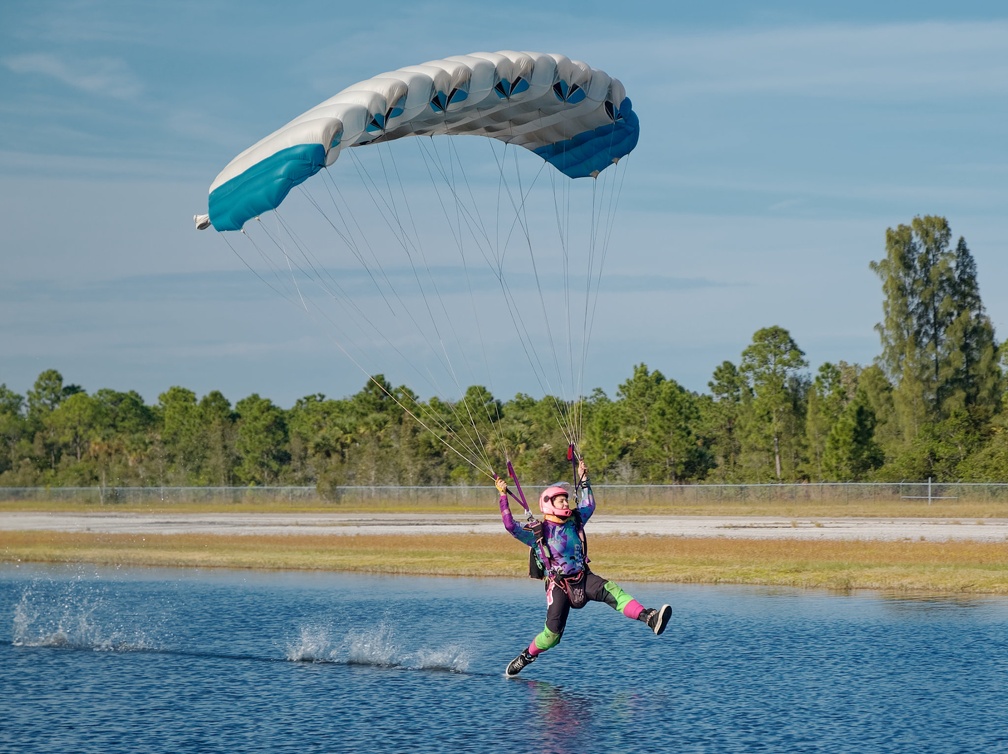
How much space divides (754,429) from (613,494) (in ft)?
61.1

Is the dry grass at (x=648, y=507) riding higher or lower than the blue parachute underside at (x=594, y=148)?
lower

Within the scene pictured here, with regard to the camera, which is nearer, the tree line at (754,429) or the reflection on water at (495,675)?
the reflection on water at (495,675)

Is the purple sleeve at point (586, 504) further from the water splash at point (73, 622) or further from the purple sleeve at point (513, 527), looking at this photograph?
the water splash at point (73, 622)

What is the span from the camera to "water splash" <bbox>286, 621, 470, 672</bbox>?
65.7 ft

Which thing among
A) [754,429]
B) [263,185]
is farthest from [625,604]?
[754,429]

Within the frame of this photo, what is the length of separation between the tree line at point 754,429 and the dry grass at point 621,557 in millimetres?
26966

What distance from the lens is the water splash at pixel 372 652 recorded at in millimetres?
20016

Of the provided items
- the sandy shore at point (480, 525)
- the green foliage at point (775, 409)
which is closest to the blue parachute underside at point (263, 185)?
the sandy shore at point (480, 525)

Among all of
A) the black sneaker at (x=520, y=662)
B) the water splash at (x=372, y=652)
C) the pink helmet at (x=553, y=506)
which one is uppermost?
the pink helmet at (x=553, y=506)

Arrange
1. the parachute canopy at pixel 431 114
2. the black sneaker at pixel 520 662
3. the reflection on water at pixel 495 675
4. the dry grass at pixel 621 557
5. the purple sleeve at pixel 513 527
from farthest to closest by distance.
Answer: the dry grass at pixel 621 557 < the parachute canopy at pixel 431 114 < the black sneaker at pixel 520 662 < the purple sleeve at pixel 513 527 < the reflection on water at pixel 495 675

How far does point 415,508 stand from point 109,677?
47984mm

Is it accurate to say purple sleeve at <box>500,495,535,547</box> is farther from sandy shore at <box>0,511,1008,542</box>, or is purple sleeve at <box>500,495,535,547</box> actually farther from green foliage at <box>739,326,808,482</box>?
green foliage at <box>739,326,808,482</box>

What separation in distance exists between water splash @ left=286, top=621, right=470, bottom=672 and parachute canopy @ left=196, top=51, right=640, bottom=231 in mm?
7275

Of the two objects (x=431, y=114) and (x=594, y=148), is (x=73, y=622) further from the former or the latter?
(x=594, y=148)
